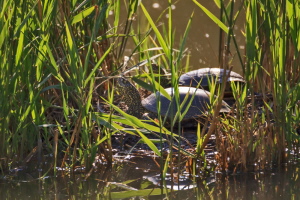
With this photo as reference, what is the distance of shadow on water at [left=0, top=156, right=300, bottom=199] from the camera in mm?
2137

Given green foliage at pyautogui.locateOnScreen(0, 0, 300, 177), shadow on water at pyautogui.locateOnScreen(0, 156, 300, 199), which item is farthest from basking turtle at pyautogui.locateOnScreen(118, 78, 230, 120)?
shadow on water at pyautogui.locateOnScreen(0, 156, 300, 199)

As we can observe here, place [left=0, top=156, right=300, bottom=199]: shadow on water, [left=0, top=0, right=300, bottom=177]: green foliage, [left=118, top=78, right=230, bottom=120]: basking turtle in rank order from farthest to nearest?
[left=118, top=78, right=230, bottom=120]: basking turtle → [left=0, top=0, right=300, bottom=177]: green foliage → [left=0, top=156, right=300, bottom=199]: shadow on water

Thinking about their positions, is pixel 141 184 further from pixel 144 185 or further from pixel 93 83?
pixel 93 83

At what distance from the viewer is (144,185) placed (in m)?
2.27

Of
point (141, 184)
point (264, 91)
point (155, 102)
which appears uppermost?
point (264, 91)

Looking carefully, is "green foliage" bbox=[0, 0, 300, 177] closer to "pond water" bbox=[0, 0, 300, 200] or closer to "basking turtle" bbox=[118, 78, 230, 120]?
"pond water" bbox=[0, 0, 300, 200]

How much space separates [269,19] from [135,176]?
0.86 metres

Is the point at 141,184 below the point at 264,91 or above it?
below

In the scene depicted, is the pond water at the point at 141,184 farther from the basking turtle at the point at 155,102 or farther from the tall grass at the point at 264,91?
the basking turtle at the point at 155,102

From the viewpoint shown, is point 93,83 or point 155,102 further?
point 155,102

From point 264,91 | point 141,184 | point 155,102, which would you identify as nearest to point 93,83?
point 141,184

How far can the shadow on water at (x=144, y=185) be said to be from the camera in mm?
2137

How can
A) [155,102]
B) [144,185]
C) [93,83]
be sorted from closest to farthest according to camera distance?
[144,185]
[93,83]
[155,102]

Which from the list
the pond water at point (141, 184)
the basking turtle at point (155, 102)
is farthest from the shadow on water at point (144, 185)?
the basking turtle at point (155, 102)
